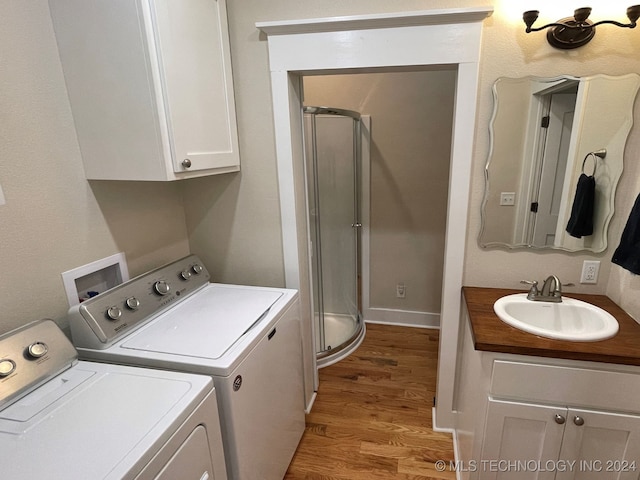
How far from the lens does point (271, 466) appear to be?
1.50m

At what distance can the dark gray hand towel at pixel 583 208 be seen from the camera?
5.04 ft

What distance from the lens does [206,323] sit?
1.40m

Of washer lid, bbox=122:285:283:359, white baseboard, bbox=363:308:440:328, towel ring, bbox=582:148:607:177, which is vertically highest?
towel ring, bbox=582:148:607:177

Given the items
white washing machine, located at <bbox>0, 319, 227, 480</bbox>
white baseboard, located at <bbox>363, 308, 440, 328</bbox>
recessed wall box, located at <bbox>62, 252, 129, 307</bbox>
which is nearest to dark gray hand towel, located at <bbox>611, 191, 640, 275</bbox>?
white washing machine, located at <bbox>0, 319, 227, 480</bbox>

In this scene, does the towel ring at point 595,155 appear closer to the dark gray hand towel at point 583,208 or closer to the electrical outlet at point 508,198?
the dark gray hand towel at point 583,208

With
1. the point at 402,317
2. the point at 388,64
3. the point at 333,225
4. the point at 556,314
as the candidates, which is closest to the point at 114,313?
the point at 388,64

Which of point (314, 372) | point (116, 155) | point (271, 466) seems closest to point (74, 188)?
point (116, 155)

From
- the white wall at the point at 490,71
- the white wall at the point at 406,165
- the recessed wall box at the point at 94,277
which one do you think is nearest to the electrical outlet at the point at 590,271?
the white wall at the point at 490,71

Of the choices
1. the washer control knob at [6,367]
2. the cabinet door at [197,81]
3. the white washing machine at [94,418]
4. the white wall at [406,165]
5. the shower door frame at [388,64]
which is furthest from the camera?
the white wall at [406,165]

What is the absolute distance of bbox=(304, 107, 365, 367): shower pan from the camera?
96.9 inches

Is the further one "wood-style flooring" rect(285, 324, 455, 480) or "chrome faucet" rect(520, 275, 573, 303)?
"wood-style flooring" rect(285, 324, 455, 480)

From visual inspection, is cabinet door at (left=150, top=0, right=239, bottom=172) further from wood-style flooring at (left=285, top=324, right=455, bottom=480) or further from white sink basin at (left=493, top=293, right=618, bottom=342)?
wood-style flooring at (left=285, top=324, right=455, bottom=480)

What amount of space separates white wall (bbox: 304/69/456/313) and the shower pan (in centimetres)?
18

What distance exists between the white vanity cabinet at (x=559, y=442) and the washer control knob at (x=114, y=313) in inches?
56.7
